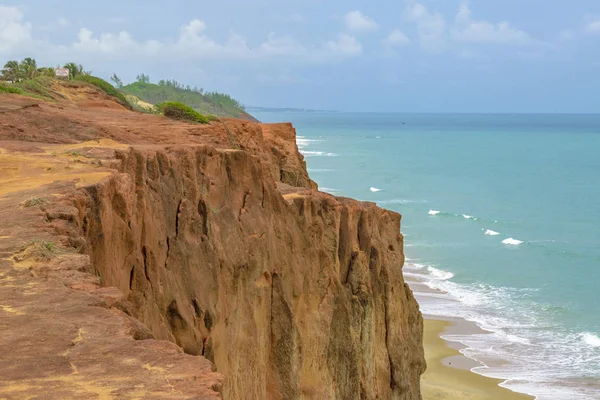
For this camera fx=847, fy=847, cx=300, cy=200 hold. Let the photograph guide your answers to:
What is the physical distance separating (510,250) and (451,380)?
21101mm

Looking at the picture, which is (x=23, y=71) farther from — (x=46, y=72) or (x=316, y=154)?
(x=316, y=154)

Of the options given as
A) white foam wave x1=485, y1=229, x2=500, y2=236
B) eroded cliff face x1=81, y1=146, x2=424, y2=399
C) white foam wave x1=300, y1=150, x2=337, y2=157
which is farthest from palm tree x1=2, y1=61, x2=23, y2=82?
white foam wave x1=300, y1=150, x2=337, y2=157

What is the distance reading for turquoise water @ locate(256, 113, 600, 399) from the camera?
30.6 meters

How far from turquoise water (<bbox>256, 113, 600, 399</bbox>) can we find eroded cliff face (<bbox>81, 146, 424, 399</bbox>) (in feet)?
31.9

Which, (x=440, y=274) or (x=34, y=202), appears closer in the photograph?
(x=34, y=202)

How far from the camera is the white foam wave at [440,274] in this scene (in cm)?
4162

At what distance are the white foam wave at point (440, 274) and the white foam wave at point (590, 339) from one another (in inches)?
370

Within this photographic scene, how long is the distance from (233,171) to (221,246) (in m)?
1.99

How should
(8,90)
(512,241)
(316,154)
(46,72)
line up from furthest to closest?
(316,154), (512,241), (46,72), (8,90)

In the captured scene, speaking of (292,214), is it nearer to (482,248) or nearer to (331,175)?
(482,248)

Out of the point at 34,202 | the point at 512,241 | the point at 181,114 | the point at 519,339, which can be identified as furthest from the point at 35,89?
the point at 512,241

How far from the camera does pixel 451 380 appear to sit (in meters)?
28.9

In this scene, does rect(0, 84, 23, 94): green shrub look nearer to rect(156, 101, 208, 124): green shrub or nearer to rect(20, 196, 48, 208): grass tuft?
rect(156, 101, 208, 124): green shrub

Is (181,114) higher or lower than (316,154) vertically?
higher
